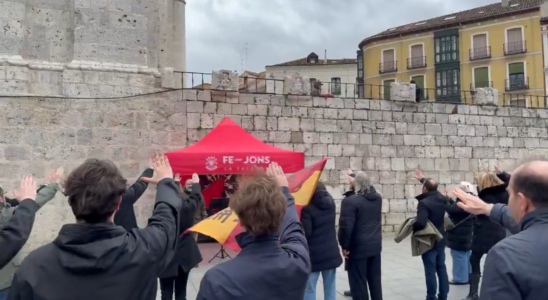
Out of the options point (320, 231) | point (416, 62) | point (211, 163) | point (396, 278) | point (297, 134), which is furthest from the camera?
point (416, 62)

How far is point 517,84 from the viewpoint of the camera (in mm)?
33062

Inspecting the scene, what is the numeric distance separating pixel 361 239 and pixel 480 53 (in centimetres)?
3350

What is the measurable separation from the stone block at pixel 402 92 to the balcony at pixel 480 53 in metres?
25.2

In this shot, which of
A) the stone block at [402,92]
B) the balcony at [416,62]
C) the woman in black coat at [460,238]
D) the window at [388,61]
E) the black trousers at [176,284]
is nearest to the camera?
the black trousers at [176,284]

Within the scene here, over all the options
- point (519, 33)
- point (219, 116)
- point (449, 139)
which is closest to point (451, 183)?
point (449, 139)

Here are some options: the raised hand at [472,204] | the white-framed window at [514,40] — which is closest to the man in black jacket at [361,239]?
the raised hand at [472,204]

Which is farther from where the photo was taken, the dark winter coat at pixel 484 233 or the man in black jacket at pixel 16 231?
the dark winter coat at pixel 484 233

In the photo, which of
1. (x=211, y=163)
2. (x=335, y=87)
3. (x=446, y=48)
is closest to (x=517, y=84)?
(x=446, y=48)

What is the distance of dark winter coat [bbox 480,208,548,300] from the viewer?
1965 mm

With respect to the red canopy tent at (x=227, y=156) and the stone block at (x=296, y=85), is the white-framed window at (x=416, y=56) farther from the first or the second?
the red canopy tent at (x=227, y=156)

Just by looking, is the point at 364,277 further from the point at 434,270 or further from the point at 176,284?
the point at 176,284


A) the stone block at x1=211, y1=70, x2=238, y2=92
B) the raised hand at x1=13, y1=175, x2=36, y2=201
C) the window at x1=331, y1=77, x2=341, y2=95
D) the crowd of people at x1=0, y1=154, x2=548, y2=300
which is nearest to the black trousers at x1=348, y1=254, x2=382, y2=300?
the crowd of people at x1=0, y1=154, x2=548, y2=300

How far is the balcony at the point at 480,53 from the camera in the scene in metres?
33.7

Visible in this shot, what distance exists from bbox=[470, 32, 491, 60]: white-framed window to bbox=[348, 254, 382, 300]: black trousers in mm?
33082
